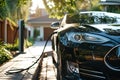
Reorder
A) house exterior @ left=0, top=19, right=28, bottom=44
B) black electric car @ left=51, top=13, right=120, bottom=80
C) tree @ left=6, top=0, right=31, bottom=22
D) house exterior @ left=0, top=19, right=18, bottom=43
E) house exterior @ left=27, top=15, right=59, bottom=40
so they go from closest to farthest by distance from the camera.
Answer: black electric car @ left=51, top=13, right=120, bottom=80 < house exterior @ left=0, top=19, right=28, bottom=44 < house exterior @ left=0, top=19, right=18, bottom=43 < tree @ left=6, top=0, right=31, bottom=22 < house exterior @ left=27, top=15, right=59, bottom=40

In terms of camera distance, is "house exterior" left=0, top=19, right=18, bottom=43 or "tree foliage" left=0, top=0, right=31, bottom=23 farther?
"house exterior" left=0, top=19, right=18, bottom=43

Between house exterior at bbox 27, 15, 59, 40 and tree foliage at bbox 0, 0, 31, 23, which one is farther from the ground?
tree foliage at bbox 0, 0, 31, 23

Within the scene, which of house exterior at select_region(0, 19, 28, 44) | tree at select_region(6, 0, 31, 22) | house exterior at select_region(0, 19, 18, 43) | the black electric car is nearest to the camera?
the black electric car

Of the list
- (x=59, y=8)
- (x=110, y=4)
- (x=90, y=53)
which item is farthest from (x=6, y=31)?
(x=110, y=4)

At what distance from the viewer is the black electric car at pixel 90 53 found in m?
5.02

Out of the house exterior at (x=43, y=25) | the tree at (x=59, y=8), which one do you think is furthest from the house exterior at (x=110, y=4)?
the house exterior at (x=43, y=25)

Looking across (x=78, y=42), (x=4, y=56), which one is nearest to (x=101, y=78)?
(x=78, y=42)

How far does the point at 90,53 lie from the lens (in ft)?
17.0

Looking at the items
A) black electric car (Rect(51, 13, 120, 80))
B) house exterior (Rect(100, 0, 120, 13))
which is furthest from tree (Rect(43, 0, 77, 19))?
house exterior (Rect(100, 0, 120, 13))

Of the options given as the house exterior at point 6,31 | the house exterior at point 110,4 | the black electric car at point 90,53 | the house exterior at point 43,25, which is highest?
the black electric car at point 90,53

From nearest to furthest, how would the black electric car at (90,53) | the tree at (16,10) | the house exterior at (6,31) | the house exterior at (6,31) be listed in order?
1. the black electric car at (90,53)
2. the house exterior at (6,31)
3. the house exterior at (6,31)
4. the tree at (16,10)

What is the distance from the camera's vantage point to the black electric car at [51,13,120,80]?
16.5ft

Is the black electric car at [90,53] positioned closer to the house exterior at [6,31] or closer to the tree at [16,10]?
the house exterior at [6,31]

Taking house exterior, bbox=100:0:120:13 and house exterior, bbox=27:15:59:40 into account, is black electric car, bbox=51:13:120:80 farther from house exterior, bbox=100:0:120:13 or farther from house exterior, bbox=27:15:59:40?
house exterior, bbox=27:15:59:40
